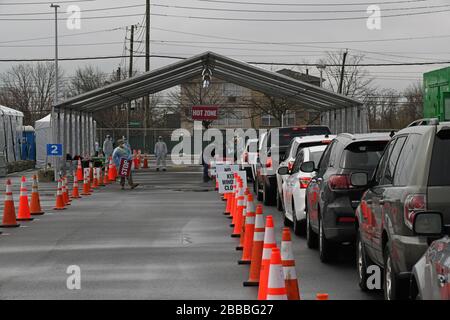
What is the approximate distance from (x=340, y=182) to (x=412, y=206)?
435 cm

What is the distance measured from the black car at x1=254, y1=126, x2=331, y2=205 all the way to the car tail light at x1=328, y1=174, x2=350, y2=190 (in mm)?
10409

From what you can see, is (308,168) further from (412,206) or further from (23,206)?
(23,206)

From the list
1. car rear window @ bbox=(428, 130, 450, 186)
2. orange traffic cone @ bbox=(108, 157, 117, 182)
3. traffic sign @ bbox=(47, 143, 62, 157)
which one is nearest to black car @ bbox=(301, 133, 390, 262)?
car rear window @ bbox=(428, 130, 450, 186)

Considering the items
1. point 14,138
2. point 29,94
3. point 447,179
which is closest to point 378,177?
point 447,179

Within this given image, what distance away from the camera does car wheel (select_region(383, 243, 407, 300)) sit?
8320 millimetres

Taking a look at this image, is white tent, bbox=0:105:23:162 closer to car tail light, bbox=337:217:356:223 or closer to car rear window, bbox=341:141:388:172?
car rear window, bbox=341:141:388:172

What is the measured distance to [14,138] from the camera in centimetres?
5359

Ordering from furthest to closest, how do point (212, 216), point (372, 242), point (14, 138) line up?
point (14, 138) → point (212, 216) → point (372, 242)

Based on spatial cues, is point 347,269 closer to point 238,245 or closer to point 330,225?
→ point 330,225

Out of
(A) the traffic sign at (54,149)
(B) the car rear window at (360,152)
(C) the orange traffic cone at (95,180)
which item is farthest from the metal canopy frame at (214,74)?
(B) the car rear window at (360,152)

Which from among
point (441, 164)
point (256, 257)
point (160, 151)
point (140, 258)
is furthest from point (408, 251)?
point (160, 151)

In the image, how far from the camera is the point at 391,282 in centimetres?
850

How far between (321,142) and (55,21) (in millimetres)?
29439

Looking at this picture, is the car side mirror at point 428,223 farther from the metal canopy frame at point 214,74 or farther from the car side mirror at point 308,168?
the metal canopy frame at point 214,74
